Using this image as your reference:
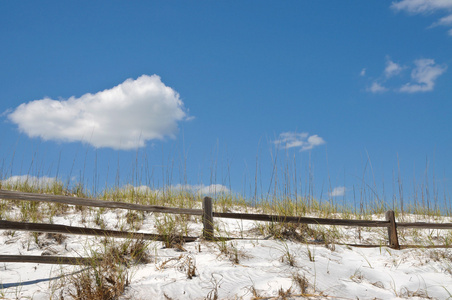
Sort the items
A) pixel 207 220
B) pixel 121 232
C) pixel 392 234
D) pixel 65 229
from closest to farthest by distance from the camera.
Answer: pixel 65 229 → pixel 121 232 → pixel 207 220 → pixel 392 234

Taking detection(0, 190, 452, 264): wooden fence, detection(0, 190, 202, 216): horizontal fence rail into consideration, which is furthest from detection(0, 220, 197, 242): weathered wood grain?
detection(0, 190, 202, 216): horizontal fence rail

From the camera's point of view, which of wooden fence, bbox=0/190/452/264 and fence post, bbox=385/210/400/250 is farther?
fence post, bbox=385/210/400/250

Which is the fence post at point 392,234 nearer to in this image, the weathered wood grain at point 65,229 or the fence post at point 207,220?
the fence post at point 207,220

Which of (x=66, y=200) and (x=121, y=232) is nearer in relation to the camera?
(x=66, y=200)

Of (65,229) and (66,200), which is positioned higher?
(66,200)

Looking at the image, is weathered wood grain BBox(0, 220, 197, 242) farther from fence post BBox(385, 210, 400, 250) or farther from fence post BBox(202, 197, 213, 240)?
fence post BBox(385, 210, 400, 250)

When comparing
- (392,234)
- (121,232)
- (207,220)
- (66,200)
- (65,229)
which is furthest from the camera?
(392,234)

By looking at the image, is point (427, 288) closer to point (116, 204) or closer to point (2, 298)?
point (116, 204)

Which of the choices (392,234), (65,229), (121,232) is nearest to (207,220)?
(121,232)

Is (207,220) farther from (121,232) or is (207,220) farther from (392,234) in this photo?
(392,234)

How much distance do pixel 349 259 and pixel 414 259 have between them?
3.17 ft

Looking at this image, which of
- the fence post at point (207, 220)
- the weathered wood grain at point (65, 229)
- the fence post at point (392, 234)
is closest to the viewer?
the weathered wood grain at point (65, 229)

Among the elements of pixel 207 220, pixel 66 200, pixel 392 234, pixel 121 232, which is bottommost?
pixel 392 234

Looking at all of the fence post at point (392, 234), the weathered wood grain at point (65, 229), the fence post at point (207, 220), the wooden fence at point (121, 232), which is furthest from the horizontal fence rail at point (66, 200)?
the fence post at point (392, 234)
